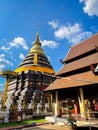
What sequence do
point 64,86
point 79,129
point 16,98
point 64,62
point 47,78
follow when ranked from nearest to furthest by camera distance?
point 79,129 < point 64,86 < point 64,62 < point 16,98 < point 47,78

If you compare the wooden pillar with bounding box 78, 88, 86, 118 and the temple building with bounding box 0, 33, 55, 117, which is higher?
the temple building with bounding box 0, 33, 55, 117

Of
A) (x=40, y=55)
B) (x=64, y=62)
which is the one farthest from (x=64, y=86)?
(x=40, y=55)

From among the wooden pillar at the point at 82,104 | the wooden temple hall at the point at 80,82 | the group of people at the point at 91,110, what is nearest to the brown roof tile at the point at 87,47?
the wooden temple hall at the point at 80,82

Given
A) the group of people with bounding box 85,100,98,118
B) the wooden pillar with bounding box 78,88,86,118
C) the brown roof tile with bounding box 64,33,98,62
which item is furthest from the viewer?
the brown roof tile with bounding box 64,33,98,62

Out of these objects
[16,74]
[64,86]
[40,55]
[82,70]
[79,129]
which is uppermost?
[40,55]

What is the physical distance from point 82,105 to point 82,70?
11.8 ft

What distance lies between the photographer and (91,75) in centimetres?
1233

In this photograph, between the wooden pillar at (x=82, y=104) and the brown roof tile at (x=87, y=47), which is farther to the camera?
the brown roof tile at (x=87, y=47)

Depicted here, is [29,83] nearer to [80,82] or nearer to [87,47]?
[87,47]

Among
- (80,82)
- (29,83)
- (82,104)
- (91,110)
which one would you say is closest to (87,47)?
(80,82)

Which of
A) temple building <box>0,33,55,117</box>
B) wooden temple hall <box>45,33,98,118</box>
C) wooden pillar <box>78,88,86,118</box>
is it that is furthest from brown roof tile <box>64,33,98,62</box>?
temple building <box>0,33,55,117</box>

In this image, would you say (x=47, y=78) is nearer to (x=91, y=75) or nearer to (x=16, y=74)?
(x=16, y=74)

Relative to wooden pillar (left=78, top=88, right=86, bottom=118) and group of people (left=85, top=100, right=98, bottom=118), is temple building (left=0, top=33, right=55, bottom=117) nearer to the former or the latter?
group of people (left=85, top=100, right=98, bottom=118)

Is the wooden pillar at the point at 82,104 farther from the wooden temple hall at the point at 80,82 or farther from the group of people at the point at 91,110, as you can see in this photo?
the group of people at the point at 91,110
